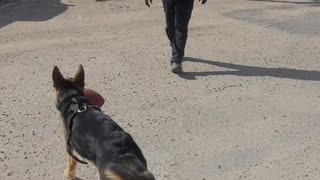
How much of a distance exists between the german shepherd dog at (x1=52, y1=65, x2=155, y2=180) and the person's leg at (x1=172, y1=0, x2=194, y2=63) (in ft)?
9.70

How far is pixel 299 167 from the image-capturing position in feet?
16.3

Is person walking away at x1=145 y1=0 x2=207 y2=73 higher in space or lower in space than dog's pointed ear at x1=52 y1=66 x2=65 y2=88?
lower

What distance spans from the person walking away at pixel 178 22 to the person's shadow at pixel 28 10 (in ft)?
11.4

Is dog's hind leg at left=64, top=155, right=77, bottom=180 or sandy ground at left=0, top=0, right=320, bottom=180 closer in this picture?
dog's hind leg at left=64, top=155, right=77, bottom=180

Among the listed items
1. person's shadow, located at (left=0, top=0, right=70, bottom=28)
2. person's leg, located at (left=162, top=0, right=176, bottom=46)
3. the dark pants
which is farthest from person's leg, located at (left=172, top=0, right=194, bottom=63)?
person's shadow, located at (left=0, top=0, right=70, bottom=28)

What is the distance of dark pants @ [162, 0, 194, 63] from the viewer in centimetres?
713

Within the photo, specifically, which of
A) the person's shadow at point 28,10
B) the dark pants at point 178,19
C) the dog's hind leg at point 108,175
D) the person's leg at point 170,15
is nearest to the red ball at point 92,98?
the dog's hind leg at point 108,175

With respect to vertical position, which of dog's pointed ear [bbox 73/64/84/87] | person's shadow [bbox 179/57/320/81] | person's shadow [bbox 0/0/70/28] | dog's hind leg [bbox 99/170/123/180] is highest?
dog's pointed ear [bbox 73/64/84/87]

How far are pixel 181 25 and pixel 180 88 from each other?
1.00 metres

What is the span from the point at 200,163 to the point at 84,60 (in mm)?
3181

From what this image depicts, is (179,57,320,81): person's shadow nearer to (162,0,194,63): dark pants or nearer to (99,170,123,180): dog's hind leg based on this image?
(162,0,194,63): dark pants

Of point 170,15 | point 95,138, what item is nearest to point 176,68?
point 170,15

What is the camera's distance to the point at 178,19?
23.6 ft

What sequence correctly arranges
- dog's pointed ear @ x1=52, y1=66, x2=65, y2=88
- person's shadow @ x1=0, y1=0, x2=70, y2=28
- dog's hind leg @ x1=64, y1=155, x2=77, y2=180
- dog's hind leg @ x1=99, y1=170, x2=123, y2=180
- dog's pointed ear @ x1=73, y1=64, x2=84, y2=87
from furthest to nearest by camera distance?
person's shadow @ x1=0, y1=0, x2=70, y2=28 → dog's hind leg @ x1=64, y1=155, x2=77, y2=180 → dog's pointed ear @ x1=73, y1=64, x2=84, y2=87 → dog's pointed ear @ x1=52, y1=66, x2=65, y2=88 → dog's hind leg @ x1=99, y1=170, x2=123, y2=180
